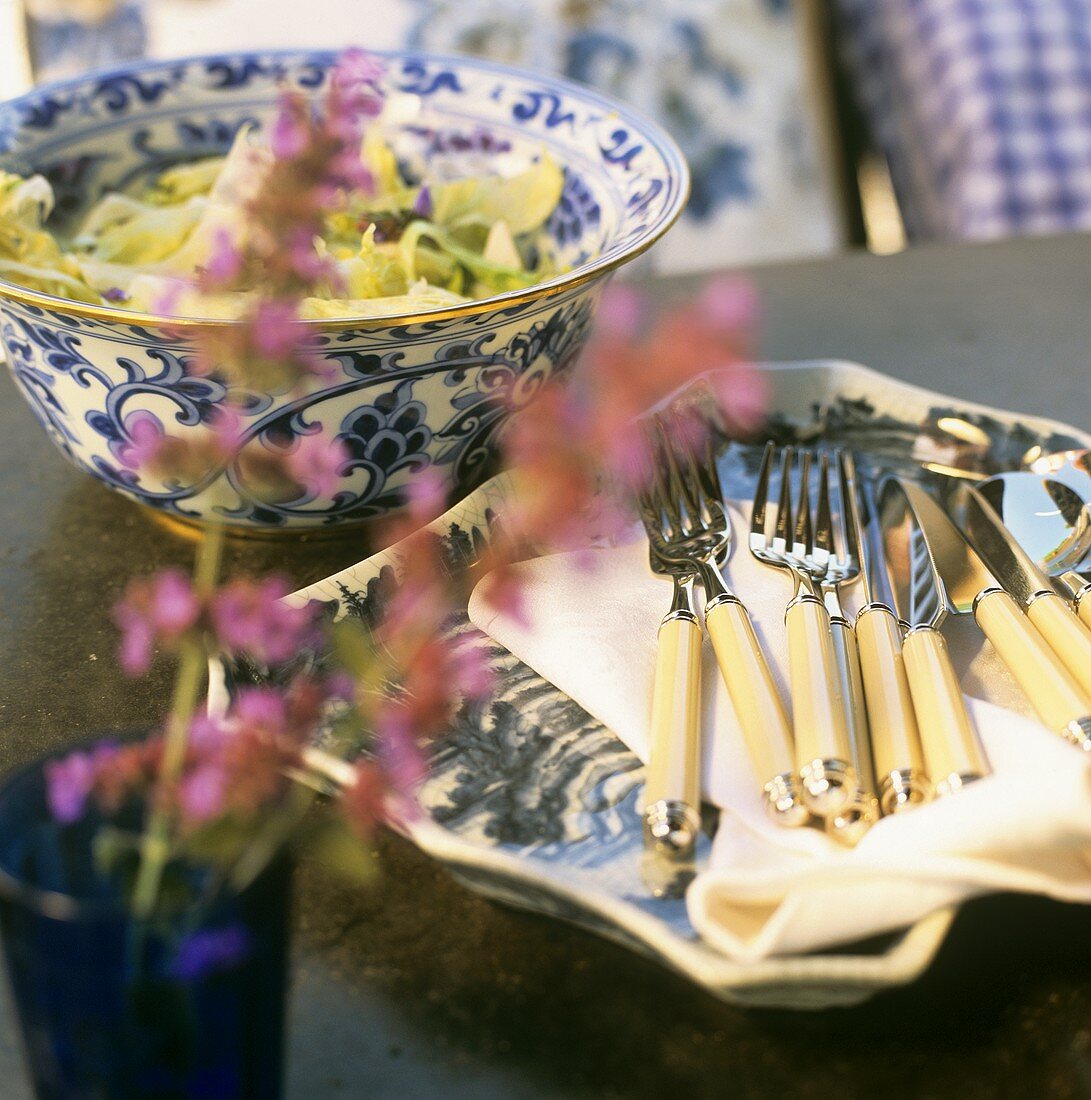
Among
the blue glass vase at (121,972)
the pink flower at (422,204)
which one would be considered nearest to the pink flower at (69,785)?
the blue glass vase at (121,972)

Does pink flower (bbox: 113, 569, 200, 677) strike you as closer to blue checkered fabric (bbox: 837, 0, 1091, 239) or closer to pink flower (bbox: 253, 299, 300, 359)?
pink flower (bbox: 253, 299, 300, 359)

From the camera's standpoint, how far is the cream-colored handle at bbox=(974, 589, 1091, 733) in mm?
403

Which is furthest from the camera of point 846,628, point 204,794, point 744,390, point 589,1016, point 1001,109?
point 1001,109

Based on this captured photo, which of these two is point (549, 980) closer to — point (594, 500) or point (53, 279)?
point (594, 500)

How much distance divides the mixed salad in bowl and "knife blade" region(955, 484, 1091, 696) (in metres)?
0.25

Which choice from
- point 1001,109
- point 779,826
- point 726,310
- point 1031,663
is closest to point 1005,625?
point 1031,663

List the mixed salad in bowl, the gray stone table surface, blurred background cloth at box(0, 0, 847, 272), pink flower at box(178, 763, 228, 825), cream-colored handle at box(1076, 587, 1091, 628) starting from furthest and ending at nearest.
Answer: blurred background cloth at box(0, 0, 847, 272) → the mixed salad in bowl → cream-colored handle at box(1076, 587, 1091, 628) → the gray stone table surface → pink flower at box(178, 763, 228, 825)

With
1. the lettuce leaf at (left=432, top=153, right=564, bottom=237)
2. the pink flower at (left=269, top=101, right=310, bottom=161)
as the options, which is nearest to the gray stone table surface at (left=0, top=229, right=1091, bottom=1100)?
the pink flower at (left=269, top=101, right=310, bottom=161)

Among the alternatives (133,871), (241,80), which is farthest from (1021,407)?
(133,871)

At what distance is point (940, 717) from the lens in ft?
1.30

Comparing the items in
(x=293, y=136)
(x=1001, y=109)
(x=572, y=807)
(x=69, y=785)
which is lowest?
(x=1001, y=109)

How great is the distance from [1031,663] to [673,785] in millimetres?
142

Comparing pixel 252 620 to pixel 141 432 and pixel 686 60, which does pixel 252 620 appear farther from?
pixel 686 60

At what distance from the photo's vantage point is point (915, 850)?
13.3 inches
